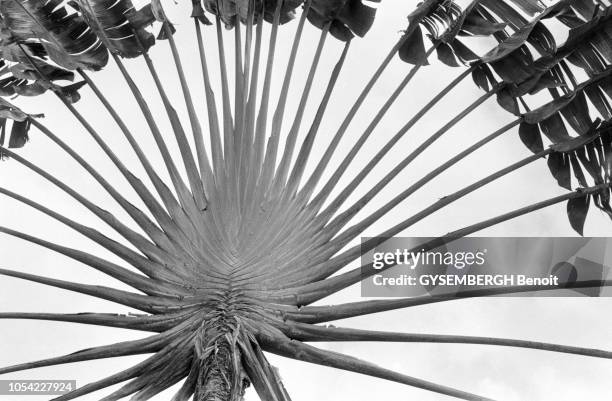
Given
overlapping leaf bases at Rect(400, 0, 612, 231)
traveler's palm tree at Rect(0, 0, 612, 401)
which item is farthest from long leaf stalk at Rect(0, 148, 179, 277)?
overlapping leaf bases at Rect(400, 0, 612, 231)

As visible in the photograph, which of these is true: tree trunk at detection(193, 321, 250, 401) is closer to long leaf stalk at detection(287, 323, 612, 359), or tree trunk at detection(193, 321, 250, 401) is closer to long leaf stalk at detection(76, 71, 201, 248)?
long leaf stalk at detection(287, 323, 612, 359)

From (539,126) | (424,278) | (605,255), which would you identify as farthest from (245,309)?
(539,126)

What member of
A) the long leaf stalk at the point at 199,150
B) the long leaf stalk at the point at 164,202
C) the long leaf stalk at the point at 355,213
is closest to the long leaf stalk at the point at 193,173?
the long leaf stalk at the point at 199,150

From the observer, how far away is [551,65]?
5562 millimetres

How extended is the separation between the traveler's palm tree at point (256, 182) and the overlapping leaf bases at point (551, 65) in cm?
1

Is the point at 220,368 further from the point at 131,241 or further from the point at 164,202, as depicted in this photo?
the point at 164,202

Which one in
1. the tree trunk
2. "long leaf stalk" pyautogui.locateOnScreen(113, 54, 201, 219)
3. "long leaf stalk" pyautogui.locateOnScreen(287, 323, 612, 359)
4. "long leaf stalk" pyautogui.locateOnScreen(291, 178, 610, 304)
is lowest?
the tree trunk

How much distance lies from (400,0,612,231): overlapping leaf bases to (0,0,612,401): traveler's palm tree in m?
0.01

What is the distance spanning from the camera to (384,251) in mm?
4785

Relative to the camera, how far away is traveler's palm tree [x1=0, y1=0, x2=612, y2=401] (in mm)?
4102

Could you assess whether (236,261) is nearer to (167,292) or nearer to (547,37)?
(167,292)

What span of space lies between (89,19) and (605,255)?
14.7 ft

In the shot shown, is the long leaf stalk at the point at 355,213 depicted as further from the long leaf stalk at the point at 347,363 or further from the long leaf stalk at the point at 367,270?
the long leaf stalk at the point at 347,363

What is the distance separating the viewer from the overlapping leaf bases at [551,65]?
5438 millimetres
